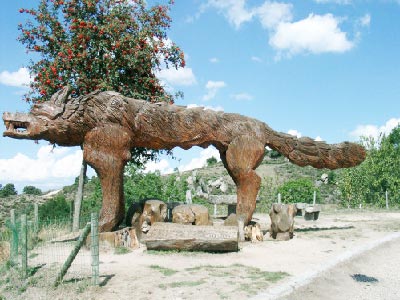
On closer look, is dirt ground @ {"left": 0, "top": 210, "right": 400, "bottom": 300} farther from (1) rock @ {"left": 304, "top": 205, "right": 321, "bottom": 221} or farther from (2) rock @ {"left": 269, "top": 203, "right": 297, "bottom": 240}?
(1) rock @ {"left": 304, "top": 205, "right": 321, "bottom": 221}

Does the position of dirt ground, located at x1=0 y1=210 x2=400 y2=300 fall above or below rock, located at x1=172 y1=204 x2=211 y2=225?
below

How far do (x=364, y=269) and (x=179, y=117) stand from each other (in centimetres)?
529

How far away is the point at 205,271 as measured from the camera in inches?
283

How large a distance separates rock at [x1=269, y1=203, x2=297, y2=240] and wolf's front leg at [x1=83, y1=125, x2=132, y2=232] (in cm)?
410

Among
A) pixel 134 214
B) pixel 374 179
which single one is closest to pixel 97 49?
pixel 134 214

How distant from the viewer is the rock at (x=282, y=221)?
1073 cm

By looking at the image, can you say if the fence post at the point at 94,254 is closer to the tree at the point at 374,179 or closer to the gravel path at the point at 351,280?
the gravel path at the point at 351,280

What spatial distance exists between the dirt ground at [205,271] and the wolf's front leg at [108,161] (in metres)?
0.92

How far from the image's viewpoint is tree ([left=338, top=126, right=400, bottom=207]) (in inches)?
1086

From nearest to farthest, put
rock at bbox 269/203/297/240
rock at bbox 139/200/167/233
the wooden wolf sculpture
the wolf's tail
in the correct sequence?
the wooden wolf sculpture, rock at bbox 139/200/167/233, rock at bbox 269/203/297/240, the wolf's tail

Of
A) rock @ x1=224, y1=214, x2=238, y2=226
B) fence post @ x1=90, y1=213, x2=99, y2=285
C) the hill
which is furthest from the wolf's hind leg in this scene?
the hill

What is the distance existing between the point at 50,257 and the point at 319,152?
752 centimetres

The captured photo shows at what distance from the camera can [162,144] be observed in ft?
33.7

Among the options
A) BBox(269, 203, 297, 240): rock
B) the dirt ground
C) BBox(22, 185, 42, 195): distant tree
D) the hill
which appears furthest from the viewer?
BBox(22, 185, 42, 195): distant tree
